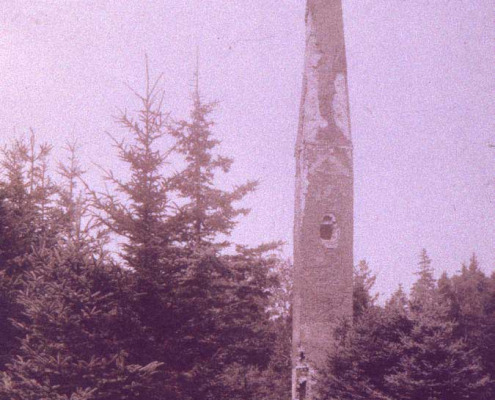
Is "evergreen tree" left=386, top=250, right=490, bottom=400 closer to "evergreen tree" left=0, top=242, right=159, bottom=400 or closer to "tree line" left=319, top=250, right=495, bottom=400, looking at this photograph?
"tree line" left=319, top=250, right=495, bottom=400

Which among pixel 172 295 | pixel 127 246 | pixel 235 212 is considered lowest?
pixel 172 295

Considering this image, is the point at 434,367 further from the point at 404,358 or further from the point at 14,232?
the point at 14,232

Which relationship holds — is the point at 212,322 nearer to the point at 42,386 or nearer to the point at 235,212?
the point at 42,386

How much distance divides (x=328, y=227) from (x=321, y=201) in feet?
2.57

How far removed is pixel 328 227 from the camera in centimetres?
1378

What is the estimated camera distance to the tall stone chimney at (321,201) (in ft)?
42.4

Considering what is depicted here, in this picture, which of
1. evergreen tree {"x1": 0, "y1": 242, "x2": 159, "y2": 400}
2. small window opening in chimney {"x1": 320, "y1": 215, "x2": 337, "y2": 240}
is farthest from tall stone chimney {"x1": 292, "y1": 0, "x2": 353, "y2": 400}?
evergreen tree {"x1": 0, "y1": 242, "x2": 159, "y2": 400}

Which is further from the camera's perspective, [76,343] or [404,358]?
[404,358]

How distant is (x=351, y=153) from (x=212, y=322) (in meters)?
6.99

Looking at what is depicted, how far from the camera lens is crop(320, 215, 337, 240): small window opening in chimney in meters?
13.6

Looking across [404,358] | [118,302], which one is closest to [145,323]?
[118,302]

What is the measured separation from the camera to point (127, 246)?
360 inches

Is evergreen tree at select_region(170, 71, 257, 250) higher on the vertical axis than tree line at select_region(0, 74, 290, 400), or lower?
higher

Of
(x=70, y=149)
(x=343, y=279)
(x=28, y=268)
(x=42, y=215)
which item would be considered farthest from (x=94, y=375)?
(x=70, y=149)
